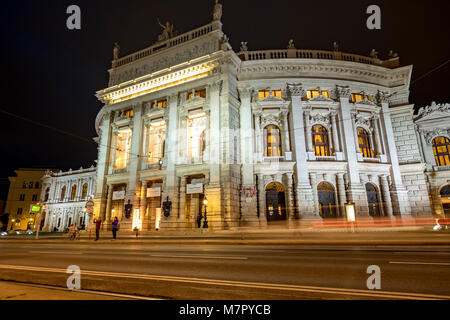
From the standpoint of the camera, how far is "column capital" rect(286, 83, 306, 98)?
84.8 feet

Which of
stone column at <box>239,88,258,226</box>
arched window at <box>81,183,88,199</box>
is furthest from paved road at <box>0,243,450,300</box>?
arched window at <box>81,183,88,199</box>

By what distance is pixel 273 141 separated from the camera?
26.1 metres

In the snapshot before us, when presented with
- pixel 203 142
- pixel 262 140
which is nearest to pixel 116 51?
pixel 203 142

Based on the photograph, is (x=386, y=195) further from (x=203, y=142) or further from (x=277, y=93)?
(x=203, y=142)

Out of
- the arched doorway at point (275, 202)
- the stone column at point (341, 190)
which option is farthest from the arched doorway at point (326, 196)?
the arched doorway at point (275, 202)

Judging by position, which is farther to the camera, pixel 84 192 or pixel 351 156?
pixel 84 192

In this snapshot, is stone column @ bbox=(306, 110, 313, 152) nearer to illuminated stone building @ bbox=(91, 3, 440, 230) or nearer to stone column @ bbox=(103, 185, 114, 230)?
illuminated stone building @ bbox=(91, 3, 440, 230)

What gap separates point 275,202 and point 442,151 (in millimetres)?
17792

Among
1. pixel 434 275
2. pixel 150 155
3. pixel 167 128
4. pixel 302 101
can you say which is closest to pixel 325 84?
pixel 302 101

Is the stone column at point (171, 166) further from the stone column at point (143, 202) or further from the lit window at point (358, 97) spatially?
the lit window at point (358, 97)

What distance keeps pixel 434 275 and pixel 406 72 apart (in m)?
28.7

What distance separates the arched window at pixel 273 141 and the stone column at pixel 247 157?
1.79 meters

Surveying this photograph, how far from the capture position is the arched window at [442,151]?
25453 mm

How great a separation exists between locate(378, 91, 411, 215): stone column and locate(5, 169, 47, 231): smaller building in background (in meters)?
75.7
